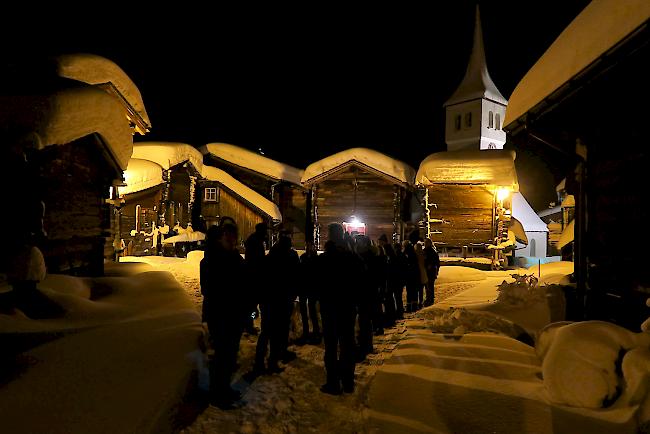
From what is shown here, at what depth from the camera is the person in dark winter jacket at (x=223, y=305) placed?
454cm

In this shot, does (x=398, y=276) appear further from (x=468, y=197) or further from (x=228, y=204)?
(x=228, y=204)

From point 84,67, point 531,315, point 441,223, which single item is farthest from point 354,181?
point 531,315

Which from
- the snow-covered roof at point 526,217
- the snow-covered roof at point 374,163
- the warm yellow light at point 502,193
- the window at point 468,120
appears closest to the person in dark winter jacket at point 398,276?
the warm yellow light at point 502,193

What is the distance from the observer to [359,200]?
23.7m

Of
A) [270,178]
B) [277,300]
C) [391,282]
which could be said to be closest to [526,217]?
[270,178]

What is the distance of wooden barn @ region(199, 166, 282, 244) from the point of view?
1019 inches

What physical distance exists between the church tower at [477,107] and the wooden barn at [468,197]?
2750 cm

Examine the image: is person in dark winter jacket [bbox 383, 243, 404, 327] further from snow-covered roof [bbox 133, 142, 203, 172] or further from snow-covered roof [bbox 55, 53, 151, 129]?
snow-covered roof [bbox 133, 142, 203, 172]

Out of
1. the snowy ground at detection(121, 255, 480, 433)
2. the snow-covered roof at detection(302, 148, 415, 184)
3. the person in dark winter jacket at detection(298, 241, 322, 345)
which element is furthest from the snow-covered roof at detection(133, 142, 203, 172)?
the snowy ground at detection(121, 255, 480, 433)

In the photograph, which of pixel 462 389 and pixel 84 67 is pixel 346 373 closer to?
pixel 462 389

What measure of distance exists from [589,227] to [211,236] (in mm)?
5880

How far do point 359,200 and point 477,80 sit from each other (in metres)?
30.7

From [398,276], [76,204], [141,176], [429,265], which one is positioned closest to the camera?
[398,276]

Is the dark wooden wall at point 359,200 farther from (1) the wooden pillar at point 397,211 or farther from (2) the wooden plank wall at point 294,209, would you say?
(2) the wooden plank wall at point 294,209
